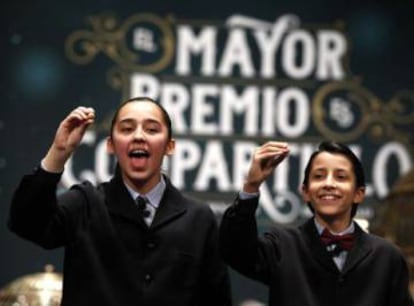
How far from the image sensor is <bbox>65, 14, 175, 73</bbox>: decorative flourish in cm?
611

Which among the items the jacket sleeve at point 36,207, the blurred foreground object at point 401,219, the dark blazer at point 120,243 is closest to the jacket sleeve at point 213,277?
the dark blazer at point 120,243

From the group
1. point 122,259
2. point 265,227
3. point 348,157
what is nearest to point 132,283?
point 122,259

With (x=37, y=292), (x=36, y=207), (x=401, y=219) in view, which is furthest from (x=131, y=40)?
(x=36, y=207)

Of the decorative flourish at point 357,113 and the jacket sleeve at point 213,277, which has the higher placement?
the decorative flourish at point 357,113

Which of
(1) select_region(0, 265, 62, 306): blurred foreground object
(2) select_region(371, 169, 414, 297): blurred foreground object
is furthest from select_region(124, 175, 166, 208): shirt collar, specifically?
(2) select_region(371, 169, 414, 297): blurred foreground object

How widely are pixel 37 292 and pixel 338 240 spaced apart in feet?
3.15

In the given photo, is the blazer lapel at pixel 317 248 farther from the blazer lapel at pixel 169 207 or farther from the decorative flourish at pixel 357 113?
the decorative flourish at pixel 357 113

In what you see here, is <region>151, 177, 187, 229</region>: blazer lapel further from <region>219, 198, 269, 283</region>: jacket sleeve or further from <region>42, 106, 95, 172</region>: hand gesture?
<region>42, 106, 95, 172</region>: hand gesture

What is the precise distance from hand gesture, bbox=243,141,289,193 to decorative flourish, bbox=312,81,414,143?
388 cm

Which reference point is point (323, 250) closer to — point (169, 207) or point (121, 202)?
point (169, 207)

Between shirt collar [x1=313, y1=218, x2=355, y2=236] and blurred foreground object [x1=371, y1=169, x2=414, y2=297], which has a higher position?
shirt collar [x1=313, y1=218, x2=355, y2=236]

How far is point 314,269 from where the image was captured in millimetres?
2424

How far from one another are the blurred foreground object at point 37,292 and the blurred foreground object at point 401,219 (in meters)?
1.73

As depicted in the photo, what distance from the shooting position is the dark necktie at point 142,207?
236 cm
